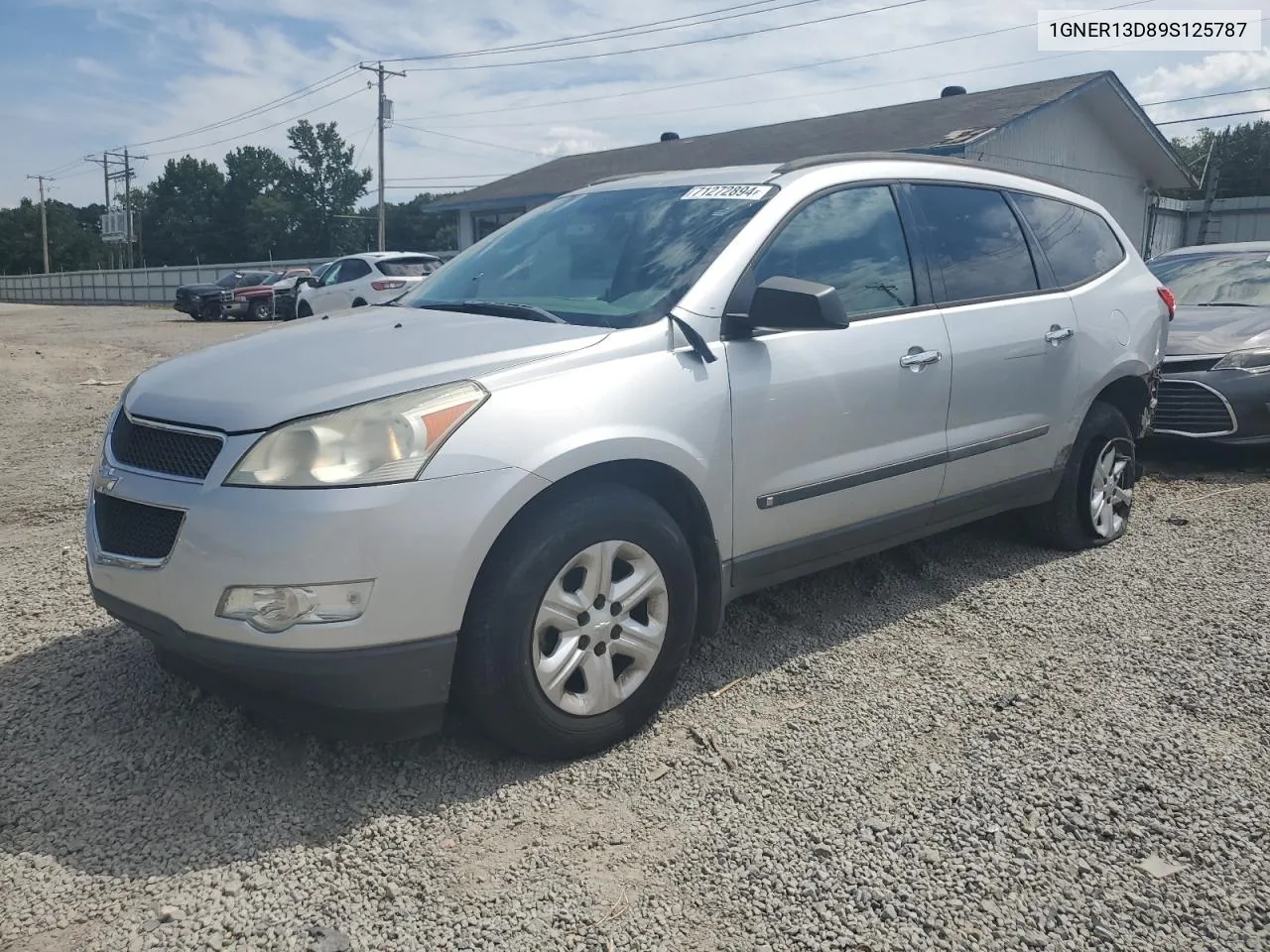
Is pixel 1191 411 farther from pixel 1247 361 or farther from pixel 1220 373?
pixel 1247 361

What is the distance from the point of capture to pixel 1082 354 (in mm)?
4723

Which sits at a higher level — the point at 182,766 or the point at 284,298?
the point at 284,298

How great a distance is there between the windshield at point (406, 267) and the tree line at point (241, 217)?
63.3m

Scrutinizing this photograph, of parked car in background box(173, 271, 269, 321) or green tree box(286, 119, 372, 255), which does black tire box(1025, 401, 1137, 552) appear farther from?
green tree box(286, 119, 372, 255)

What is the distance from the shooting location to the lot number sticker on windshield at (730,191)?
143 inches

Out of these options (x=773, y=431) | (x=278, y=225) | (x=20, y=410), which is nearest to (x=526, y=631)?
(x=773, y=431)

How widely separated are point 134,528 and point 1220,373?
660cm

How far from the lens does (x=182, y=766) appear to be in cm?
296

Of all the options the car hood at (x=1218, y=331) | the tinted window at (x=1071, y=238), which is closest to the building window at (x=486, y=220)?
the car hood at (x=1218, y=331)

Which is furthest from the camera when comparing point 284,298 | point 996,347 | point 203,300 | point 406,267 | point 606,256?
point 284,298

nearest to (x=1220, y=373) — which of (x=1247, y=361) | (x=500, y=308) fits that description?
(x=1247, y=361)

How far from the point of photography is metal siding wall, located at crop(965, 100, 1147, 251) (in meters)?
21.8

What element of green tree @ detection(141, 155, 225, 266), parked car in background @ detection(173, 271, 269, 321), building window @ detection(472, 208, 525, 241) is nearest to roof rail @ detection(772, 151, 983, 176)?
parked car in background @ detection(173, 271, 269, 321)

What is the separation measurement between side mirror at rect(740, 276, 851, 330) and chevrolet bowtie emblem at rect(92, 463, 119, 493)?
193 centimetres
